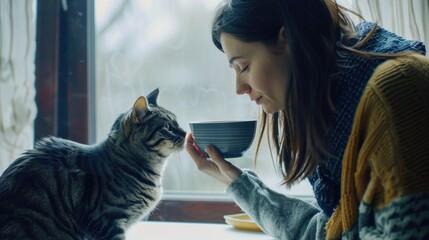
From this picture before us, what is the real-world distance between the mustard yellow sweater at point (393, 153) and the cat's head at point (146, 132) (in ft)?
1.86

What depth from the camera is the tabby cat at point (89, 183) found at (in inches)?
40.4

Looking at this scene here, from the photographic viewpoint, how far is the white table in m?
1.26

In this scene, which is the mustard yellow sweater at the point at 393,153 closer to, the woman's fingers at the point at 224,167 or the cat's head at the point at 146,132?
the woman's fingers at the point at 224,167

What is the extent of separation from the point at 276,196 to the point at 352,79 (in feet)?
1.49

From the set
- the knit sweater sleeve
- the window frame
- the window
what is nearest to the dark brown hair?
the knit sweater sleeve

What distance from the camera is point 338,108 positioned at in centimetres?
86

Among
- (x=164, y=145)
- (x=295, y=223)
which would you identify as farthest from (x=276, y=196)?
(x=164, y=145)

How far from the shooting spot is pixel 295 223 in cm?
115

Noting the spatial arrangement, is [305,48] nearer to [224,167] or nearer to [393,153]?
[393,153]

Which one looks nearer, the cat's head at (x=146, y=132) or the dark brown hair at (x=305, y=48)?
the dark brown hair at (x=305, y=48)

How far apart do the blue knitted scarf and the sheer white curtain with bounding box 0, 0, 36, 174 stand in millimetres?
1140

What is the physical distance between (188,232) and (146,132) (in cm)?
33

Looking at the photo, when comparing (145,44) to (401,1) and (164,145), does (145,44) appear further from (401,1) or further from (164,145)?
(401,1)

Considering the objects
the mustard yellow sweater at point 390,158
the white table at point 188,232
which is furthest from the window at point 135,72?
the mustard yellow sweater at point 390,158
